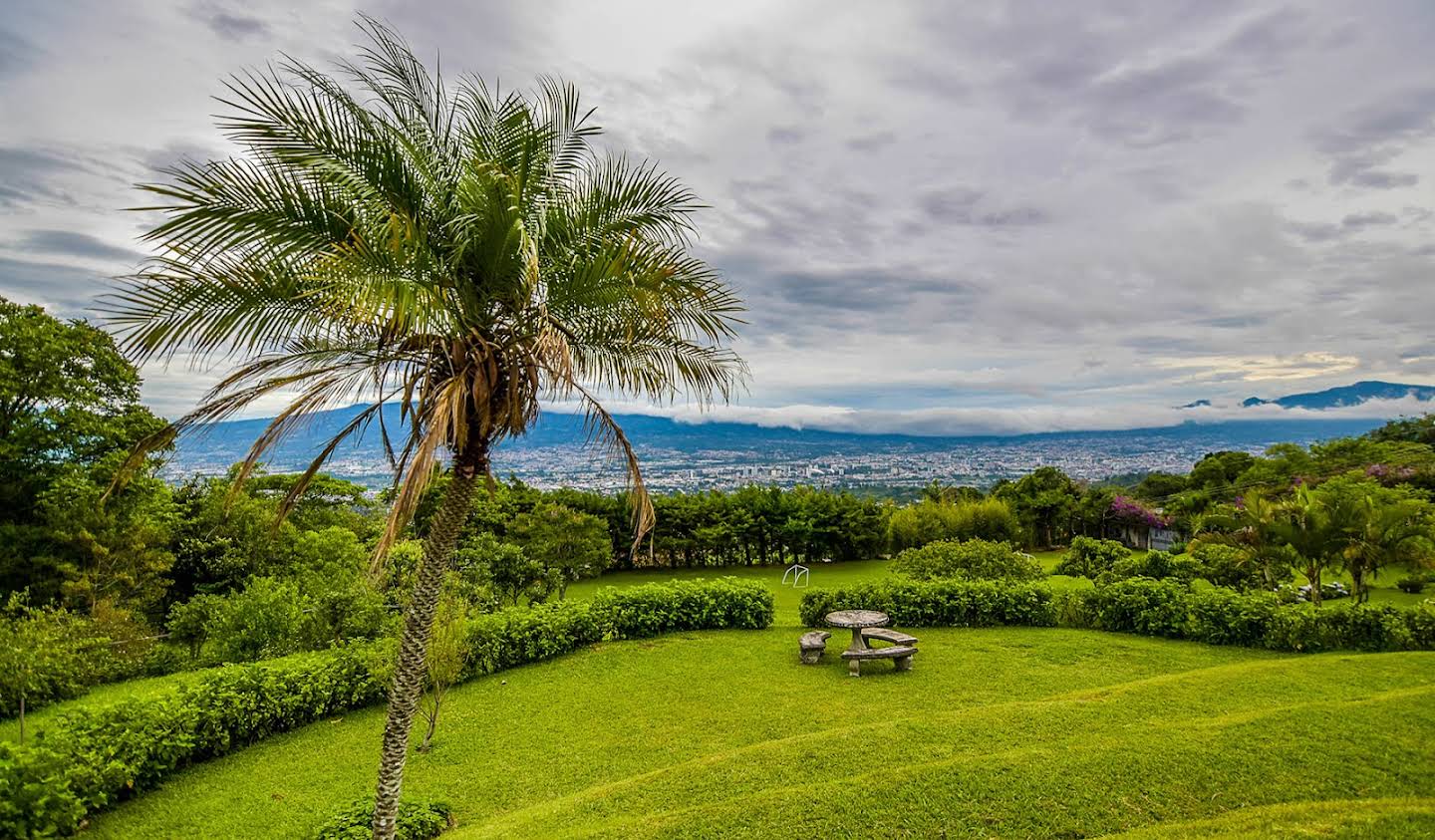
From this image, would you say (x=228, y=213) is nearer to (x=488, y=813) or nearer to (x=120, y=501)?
(x=488, y=813)

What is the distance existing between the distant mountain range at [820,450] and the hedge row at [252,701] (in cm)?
330

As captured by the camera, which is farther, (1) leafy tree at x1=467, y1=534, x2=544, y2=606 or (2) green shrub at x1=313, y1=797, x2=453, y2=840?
(1) leafy tree at x1=467, y1=534, x2=544, y2=606

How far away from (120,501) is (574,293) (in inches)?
645

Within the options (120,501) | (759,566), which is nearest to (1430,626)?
(759,566)

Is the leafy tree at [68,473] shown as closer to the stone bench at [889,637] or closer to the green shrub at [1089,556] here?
the stone bench at [889,637]

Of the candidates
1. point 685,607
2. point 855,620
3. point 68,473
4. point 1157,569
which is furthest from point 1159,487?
point 68,473

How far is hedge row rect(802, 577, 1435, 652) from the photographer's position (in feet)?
33.7

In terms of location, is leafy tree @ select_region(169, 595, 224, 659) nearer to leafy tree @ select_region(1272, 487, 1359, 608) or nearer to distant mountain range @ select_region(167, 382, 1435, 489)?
distant mountain range @ select_region(167, 382, 1435, 489)

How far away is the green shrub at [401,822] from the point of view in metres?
5.70

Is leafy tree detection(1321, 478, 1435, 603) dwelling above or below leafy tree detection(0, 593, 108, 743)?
above

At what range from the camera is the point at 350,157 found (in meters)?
4.75

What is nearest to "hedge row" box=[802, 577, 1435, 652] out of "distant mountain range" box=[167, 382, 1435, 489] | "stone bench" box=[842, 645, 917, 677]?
"stone bench" box=[842, 645, 917, 677]

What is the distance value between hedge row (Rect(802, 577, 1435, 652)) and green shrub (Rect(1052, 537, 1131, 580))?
5.32 metres

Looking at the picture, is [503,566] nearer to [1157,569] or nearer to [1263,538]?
[1157,569]
